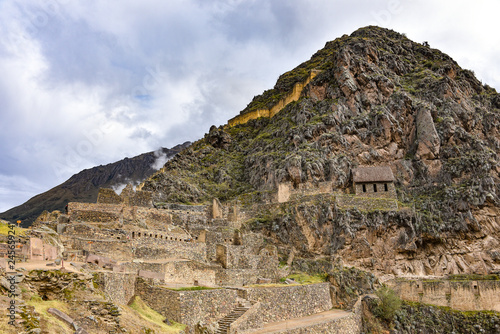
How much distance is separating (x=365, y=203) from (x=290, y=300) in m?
17.8

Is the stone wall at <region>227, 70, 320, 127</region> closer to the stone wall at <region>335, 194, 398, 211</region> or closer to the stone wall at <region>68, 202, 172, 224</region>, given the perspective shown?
the stone wall at <region>335, 194, 398, 211</region>

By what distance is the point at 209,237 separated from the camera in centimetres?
3200

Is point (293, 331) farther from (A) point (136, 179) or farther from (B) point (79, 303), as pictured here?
(A) point (136, 179)

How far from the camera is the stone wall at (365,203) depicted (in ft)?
132

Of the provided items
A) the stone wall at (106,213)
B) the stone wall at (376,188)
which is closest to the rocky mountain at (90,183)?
the stone wall at (106,213)

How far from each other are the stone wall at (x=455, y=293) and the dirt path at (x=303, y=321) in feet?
28.0

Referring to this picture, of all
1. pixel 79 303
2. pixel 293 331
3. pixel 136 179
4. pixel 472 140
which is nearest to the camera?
pixel 79 303

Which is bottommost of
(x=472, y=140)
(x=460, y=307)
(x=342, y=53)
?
(x=460, y=307)

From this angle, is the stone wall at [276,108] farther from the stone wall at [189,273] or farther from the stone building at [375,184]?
the stone wall at [189,273]

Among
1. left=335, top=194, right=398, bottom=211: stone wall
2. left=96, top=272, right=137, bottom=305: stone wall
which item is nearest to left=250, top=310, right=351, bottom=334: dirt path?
left=96, top=272, right=137, bottom=305: stone wall

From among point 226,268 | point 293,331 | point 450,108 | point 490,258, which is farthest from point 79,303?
point 450,108

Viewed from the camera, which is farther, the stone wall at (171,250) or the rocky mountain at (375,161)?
the rocky mountain at (375,161)

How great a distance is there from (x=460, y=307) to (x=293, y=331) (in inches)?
747

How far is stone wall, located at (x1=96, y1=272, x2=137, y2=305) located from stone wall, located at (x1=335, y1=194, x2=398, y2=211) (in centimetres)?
2535
